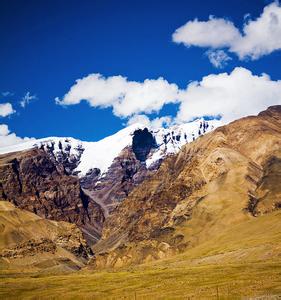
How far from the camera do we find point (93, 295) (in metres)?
119

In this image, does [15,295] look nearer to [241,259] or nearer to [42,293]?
[42,293]

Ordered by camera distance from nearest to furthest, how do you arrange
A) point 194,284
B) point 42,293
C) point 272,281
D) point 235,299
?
point 235,299, point 272,281, point 194,284, point 42,293

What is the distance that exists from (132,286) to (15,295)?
37708 millimetres

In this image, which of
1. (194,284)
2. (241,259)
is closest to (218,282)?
(194,284)

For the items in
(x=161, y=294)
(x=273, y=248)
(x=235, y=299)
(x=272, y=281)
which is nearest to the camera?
(x=235, y=299)


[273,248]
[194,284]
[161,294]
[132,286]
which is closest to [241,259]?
[273,248]

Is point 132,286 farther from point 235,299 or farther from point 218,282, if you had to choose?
point 235,299

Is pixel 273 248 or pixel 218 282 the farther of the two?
pixel 273 248

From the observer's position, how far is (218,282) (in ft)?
345

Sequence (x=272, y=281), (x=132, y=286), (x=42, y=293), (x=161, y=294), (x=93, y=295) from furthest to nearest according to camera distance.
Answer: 1. (x=42, y=293)
2. (x=132, y=286)
3. (x=93, y=295)
4. (x=161, y=294)
5. (x=272, y=281)

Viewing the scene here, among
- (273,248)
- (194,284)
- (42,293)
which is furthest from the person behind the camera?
(273,248)

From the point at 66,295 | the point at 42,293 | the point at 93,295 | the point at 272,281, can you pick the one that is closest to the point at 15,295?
the point at 42,293

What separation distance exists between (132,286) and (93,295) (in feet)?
38.1

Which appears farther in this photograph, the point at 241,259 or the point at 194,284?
the point at 241,259
